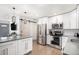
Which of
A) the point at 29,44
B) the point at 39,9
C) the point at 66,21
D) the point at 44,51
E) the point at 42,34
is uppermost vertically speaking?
the point at 39,9

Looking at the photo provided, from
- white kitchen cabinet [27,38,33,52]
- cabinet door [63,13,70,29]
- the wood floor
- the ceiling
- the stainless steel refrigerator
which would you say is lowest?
the wood floor

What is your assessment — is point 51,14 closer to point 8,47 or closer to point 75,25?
point 75,25

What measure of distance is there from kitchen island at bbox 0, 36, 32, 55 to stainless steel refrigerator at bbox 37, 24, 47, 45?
180 millimetres

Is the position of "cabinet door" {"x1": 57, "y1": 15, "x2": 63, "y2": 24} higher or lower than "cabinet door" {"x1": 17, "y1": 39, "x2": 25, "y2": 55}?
higher

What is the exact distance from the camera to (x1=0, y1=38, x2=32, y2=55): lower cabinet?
4.76 ft

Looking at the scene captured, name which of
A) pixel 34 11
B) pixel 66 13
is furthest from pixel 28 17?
pixel 66 13

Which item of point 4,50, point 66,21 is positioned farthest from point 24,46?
point 66,21

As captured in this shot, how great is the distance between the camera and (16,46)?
1.54m

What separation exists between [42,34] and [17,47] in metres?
0.52

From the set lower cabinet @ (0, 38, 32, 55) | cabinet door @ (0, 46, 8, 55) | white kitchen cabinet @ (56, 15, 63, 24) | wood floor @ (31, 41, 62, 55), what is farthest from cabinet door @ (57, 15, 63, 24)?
cabinet door @ (0, 46, 8, 55)

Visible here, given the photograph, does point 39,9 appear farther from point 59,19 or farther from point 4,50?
point 4,50

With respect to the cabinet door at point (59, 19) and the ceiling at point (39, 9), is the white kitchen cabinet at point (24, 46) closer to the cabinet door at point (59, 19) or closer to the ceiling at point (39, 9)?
the ceiling at point (39, 9)

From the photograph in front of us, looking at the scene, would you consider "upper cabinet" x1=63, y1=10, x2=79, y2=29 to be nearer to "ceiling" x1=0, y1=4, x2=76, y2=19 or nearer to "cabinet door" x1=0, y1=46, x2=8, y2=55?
"ceiling" x1=0, y1=4, x2=76, y2=19
